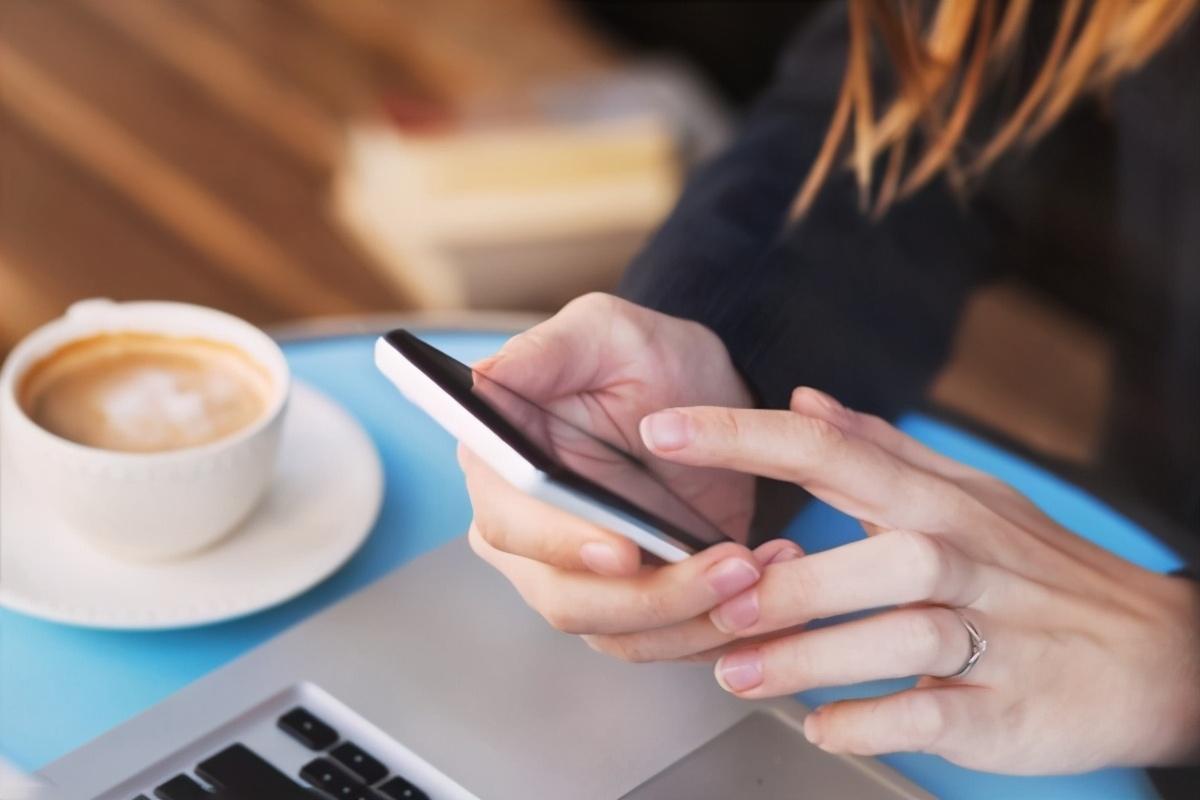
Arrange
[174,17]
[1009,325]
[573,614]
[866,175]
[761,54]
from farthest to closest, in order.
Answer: [174,17] < [761,54] < [1009,325] < [866,175] < [573,614]

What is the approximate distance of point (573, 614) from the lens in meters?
0.42

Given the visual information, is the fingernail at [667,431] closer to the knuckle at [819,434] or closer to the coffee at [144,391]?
the knuckle at [819,434]

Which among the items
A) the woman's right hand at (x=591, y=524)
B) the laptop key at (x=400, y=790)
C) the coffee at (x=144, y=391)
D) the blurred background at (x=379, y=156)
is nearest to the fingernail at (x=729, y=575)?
the woman's right hand at (x=591, y=524)

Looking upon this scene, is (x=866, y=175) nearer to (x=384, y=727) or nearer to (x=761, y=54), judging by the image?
(x=384, y=727)

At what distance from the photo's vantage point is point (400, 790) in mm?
418

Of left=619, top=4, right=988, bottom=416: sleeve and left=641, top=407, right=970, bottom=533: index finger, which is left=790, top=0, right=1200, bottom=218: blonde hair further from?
left=641, top=407, right=970, bottom=533: index finger

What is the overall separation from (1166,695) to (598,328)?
0.77ft

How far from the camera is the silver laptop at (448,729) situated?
419 millimetres

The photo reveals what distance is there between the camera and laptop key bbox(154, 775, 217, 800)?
405 mm

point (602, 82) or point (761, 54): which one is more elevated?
point (761, 54)

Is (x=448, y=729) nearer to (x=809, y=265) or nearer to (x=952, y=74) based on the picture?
(x=809, y=265)

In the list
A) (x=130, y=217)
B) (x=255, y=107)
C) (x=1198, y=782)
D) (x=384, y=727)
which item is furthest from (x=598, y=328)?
(x=255, y=107)

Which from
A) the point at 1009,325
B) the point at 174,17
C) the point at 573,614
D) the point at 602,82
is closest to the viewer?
the point at 573,614

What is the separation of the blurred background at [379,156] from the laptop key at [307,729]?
0.80m
